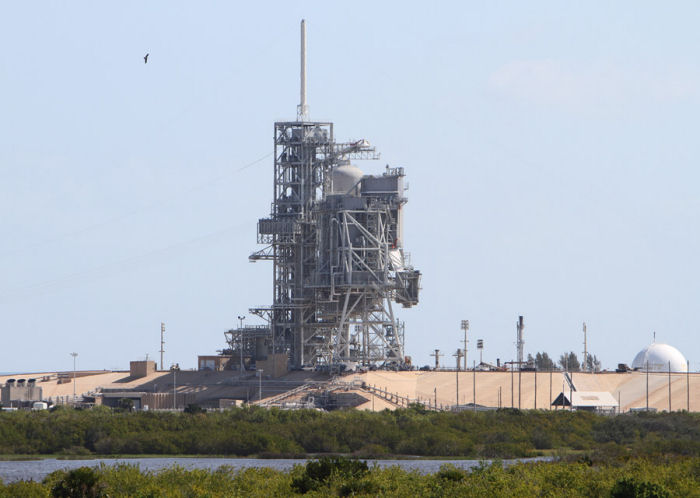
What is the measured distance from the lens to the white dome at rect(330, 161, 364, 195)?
127 meters

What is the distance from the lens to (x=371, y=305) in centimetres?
12381

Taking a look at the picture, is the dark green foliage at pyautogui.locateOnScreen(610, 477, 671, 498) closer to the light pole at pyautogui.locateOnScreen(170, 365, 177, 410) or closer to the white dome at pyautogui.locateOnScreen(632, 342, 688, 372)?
the light pole at pyautogui.locateOnScreen(170, 365, 177, 410)

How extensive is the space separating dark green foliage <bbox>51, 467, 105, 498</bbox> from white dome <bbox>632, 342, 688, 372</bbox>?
9185 centimetres

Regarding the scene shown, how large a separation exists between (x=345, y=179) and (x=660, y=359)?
40496mm

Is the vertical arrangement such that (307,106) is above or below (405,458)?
above

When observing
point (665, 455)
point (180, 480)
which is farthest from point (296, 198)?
point (180, 480)

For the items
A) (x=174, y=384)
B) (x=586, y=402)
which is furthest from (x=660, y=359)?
(x=174, y=384)

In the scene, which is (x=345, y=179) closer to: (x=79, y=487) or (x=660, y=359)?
(x=660, y=359)

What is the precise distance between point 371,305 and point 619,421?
31.4m

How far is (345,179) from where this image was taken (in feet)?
417

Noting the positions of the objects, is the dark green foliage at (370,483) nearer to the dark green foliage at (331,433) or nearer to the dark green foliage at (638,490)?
the dark green foliage at (638,490)

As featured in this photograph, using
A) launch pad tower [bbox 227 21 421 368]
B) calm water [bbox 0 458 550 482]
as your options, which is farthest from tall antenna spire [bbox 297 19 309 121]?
calm water [bbox 0 458 550 482]

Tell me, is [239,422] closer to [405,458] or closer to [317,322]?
[405,458]

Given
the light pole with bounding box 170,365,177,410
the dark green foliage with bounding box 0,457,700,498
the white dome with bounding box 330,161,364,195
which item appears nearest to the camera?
the dark green foliage with bounding box 0,457,700,498
